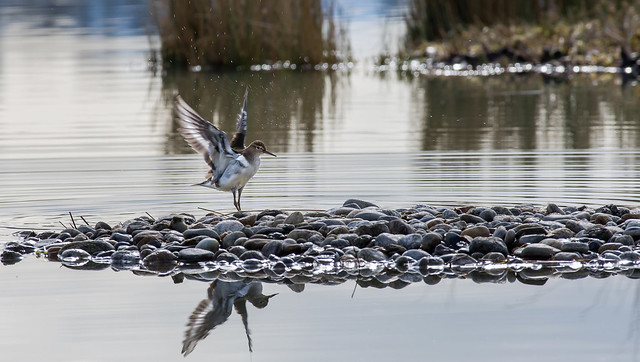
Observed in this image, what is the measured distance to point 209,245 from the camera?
21.3 ft

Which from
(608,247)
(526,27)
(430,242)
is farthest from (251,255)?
(526,27)

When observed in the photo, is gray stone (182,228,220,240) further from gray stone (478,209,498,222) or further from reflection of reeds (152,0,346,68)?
reflection of reeds (152,0,346,68)

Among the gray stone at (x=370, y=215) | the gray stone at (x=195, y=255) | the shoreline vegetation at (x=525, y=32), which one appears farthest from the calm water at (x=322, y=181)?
the shoreline vegetation at (x=525, y=32)

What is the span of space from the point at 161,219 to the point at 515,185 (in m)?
2.88

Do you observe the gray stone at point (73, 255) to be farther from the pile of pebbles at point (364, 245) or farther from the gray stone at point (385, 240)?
the gray stone at point (385, 240)

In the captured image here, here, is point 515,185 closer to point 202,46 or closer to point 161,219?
point 161,219

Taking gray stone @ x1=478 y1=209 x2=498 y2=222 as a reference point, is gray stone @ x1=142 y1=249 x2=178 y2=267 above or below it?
below

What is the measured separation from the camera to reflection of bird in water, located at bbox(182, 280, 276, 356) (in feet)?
15.5

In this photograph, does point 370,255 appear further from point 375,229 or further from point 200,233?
point 200,233

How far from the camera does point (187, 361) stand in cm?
435

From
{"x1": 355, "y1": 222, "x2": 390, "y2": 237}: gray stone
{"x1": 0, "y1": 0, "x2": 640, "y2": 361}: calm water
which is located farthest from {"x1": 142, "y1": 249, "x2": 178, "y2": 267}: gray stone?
{"x1": 355, "y1": 222, "x2": 390, "y2": 237}: gray stone

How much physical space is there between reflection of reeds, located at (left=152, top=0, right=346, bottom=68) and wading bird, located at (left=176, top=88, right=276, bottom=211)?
40.9 feet

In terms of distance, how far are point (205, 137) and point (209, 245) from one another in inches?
40.5

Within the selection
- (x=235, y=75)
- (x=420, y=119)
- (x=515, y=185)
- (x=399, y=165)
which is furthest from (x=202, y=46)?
(x=515, y=185)
